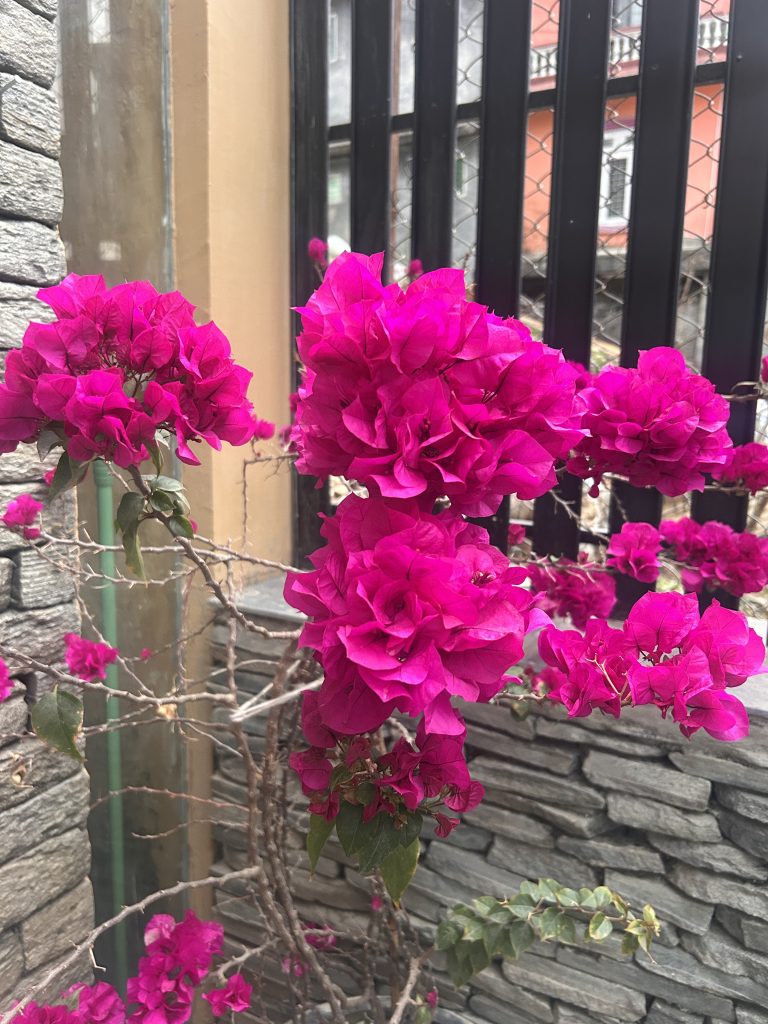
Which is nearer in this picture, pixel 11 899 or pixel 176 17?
pixel 11 899

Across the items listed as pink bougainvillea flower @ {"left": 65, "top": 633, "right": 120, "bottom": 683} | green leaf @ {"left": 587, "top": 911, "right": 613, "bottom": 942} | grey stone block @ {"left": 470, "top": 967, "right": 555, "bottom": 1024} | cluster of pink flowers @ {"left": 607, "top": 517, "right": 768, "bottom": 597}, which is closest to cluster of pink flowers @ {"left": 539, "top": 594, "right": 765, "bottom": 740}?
cluster of pink flowers @ {"left": 607, "top": 517, "right": 768, "bottom": 597}

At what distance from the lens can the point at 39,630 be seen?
1.13 m

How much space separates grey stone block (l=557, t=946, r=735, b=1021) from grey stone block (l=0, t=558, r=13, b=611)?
1.07 meters

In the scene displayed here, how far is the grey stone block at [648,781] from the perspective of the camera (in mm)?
1083

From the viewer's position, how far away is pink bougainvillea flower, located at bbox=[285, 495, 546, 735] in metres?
0.44

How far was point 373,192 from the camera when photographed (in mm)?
1410

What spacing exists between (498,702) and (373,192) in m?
1.00

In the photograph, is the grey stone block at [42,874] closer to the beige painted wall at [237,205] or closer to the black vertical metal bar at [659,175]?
A: the beige painted wall at [237,205]

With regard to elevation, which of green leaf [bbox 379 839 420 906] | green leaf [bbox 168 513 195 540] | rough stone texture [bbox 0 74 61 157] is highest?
rough stone texture [bbox 0 74 61 157]

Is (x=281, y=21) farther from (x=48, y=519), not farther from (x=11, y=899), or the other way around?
(x=11, y=899)

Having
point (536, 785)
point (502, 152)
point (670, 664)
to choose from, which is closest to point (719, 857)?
point (536, 785)

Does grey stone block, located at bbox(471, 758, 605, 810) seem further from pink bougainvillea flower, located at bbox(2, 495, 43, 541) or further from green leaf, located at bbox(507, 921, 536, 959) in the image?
pink bougainvillea flower, located at bbox(2, 495, 43, 541)

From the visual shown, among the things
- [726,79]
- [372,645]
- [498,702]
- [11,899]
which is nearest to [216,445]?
[372,645]

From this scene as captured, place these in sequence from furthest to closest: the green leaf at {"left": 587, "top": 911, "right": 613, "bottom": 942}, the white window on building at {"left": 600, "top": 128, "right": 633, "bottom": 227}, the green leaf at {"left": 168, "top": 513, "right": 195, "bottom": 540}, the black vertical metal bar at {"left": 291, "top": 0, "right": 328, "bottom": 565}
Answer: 1. the black vertical metal bar at {"left": 291, "top": 0, "right": 328, "bottom": 565}
2. the white window on building at {"left": 600, "top": 128, "right": 633, "bottom": 227}
3. the green leaf at {"left": 587, "top": 911, "right": 613, "bottom": 942}
4. the green leaf at {"left": 168, "top": 513, "right": 195, "bottom": 540}
